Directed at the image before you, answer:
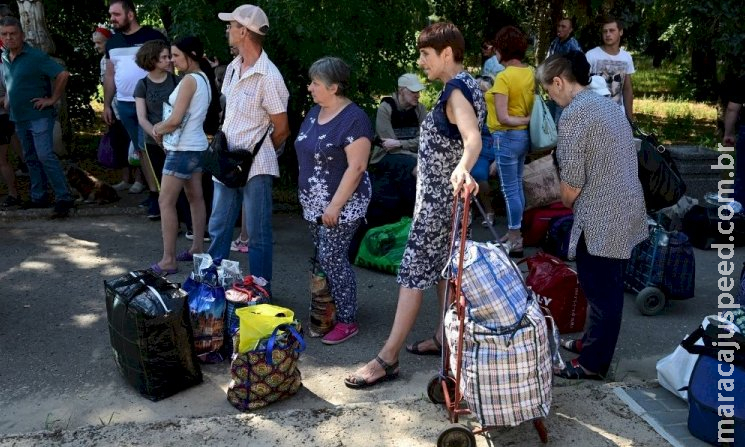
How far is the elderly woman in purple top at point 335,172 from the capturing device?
454cm

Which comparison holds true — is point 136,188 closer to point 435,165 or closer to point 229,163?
point 229,163

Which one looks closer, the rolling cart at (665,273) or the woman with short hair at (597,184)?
the woman with short hair at (597,184)

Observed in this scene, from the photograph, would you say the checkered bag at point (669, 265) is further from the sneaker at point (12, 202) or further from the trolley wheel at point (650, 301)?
the sneaker at point (12, 202)

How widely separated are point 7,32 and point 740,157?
21.1ft

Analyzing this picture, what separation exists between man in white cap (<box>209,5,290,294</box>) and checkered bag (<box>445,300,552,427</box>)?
6.51ft

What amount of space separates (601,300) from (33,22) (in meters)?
6.19

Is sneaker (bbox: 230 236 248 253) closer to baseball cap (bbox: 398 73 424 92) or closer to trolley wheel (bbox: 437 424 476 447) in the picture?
baseball cap (bbox: 398 73 424 92)

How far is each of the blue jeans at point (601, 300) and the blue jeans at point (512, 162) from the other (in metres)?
2.17

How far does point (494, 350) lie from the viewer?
3.47 meters

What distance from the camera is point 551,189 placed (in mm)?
6762

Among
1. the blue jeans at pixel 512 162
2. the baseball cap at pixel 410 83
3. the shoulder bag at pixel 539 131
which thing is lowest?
the blue jeans at pixel 512 162

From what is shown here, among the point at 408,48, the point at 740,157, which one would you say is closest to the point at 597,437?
the point at 740,157

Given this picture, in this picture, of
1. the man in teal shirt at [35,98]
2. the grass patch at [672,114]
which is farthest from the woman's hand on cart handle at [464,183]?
the grass patch at [672,114]

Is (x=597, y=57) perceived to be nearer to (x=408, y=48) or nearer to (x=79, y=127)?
(x=408, y=48)
